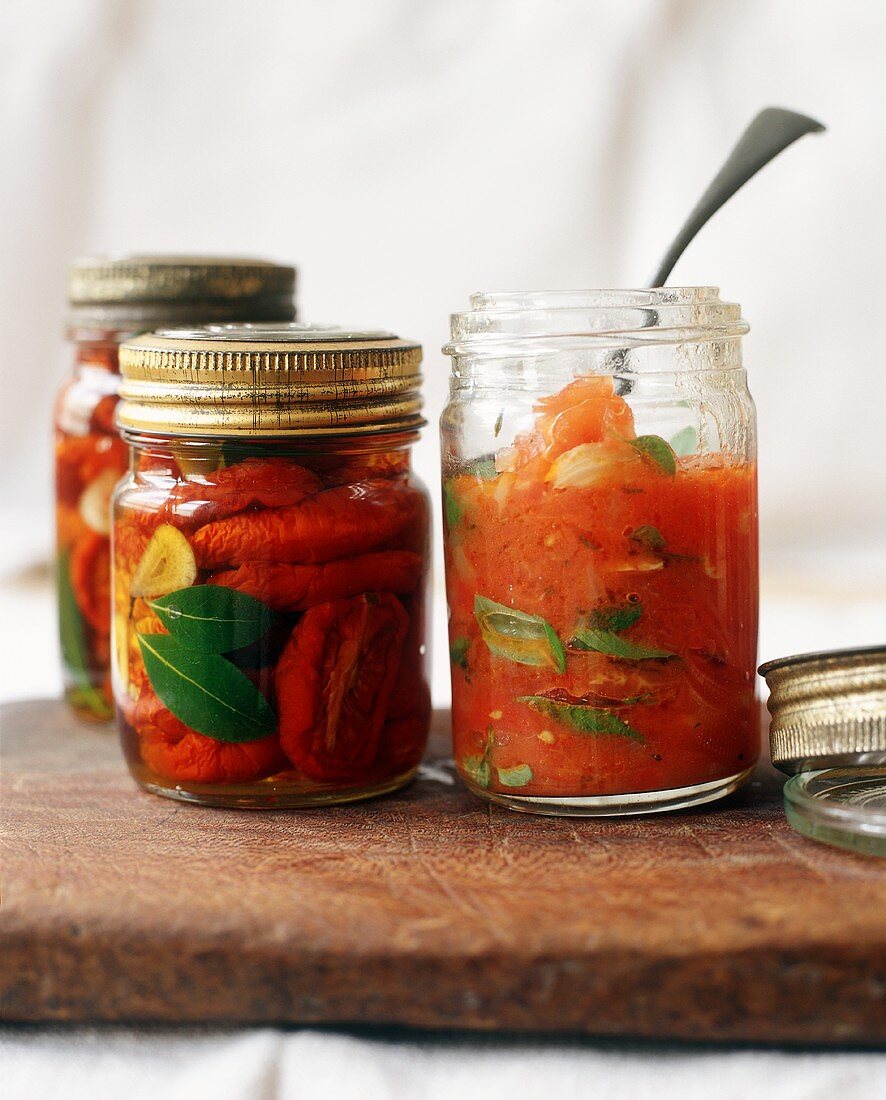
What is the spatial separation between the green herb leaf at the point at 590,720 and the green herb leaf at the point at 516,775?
2.0 inches

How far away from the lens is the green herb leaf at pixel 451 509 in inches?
44.1

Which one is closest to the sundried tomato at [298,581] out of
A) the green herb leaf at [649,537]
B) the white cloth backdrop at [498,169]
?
the green herb leaf at [649,537]

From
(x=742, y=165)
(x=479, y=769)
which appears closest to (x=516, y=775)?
(x=479, y=769)

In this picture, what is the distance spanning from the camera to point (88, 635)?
57.0 inches

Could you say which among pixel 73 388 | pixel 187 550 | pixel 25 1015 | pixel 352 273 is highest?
pixel 352 273

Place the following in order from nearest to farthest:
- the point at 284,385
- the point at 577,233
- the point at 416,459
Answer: the point at 284,385 → the point at 577,233 → the point at 416,459

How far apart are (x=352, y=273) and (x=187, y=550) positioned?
1.25 metres

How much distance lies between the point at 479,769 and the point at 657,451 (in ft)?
0.94

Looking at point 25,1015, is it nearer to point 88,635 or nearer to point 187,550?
point 187,550

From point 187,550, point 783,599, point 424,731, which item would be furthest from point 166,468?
point 783,599

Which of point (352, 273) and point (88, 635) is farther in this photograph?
point (352, 273)

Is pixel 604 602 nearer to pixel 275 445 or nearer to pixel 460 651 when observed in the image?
pixel 460 651

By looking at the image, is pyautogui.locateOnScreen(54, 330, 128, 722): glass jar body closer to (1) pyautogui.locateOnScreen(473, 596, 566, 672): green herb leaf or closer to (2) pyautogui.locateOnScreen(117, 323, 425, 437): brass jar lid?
(2) pyautogui.locateOnScreen(117, 323, 425, 437): brass jar lid

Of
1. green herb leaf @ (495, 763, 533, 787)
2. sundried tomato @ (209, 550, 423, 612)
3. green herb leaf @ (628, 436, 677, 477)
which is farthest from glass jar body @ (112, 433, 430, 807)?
green herb leaf @ (628, 436, 677, 477)
